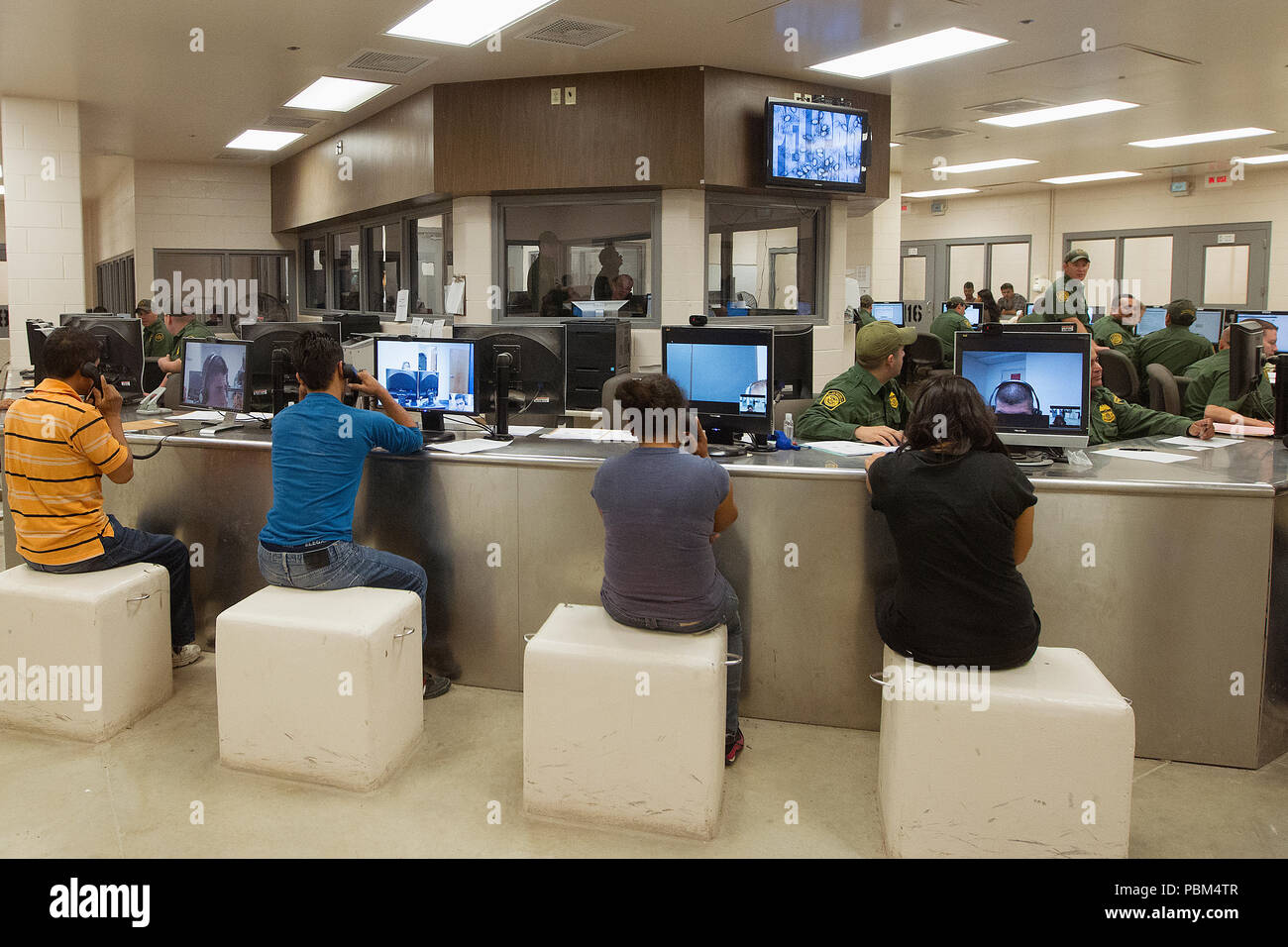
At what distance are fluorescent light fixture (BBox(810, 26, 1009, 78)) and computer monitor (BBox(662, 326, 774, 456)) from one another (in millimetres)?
3252

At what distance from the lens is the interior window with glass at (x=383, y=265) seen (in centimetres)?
855

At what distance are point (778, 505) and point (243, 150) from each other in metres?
8.45

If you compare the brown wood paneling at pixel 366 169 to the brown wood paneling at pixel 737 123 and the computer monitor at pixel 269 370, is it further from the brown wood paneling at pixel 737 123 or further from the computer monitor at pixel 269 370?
the computer monitor at pixel 269 370

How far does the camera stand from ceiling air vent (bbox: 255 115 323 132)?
318 inches

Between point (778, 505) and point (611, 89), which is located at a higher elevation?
point (611, 89)

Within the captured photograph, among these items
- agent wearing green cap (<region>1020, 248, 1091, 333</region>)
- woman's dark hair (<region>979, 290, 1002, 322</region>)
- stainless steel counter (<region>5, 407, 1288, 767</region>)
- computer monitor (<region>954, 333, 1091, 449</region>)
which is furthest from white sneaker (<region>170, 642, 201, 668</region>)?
woman's dark hair (<region>979, 290, 1002, 322</region>)

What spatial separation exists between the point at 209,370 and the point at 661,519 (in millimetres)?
2671

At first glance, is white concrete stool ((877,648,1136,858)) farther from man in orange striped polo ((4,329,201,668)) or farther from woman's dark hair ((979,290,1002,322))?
woman's dark hair ((979,290,1002,322))

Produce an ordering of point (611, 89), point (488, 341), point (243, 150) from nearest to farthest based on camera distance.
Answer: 1. point (488, 341)
2. point (611, 89)
3. point (243, 150)

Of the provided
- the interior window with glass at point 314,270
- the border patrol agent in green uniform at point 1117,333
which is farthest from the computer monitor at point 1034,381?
the interior window with glass at point 314,270

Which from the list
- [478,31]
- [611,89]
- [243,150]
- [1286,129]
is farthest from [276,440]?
[1286,129]

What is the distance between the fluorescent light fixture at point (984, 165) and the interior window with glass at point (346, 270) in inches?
241

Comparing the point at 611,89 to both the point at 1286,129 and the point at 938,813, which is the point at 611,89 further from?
the point at 1286,129

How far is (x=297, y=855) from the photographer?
2.45 m
